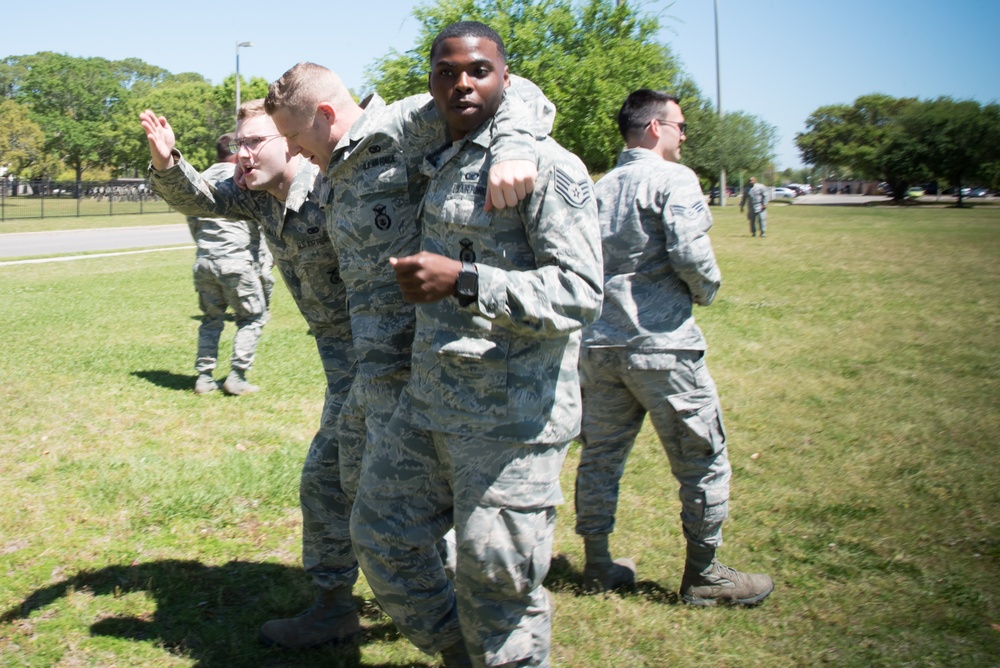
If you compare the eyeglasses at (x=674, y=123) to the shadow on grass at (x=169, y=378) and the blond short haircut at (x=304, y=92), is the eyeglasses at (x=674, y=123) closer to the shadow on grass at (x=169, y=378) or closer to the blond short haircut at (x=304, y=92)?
the blond short haircut at (x=304, y=92)

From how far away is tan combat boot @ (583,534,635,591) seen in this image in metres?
4.50

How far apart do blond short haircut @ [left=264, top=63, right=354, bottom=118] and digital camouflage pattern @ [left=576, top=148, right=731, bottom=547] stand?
1.49 metres

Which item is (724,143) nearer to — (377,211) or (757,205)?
(757,205)

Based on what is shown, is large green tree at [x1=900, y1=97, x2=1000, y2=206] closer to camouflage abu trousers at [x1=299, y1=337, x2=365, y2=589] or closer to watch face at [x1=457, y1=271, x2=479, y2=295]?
camouflage abu trousers at [x1=299, y1=337, x2=365, y2=589]

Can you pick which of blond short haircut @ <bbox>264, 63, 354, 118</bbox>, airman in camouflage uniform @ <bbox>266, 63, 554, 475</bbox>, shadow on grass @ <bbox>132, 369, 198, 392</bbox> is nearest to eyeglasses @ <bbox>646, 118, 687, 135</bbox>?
airman in camouflage uniform @ <bbox>266, 63, 554, 475</bbox>

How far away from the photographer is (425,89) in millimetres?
17531

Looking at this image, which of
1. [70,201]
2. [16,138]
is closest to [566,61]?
[70,201]

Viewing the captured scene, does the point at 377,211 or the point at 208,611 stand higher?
the point at 377,211

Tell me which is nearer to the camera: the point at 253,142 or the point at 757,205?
the point at 253,142

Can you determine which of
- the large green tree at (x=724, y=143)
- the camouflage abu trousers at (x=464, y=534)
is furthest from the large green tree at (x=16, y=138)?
the camouflage abu trousers at (x=464, y=534)

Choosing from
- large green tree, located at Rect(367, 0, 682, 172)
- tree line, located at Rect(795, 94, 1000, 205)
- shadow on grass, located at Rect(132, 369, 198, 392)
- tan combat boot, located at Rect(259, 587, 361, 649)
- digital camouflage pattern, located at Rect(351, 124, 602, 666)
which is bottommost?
tan combat boot, located at Rect(259, 587, 361, 649)

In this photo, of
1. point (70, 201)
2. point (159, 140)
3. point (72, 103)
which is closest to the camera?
point (159, 140)

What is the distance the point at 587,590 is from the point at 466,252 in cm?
234

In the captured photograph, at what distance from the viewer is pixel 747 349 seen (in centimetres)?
1099
